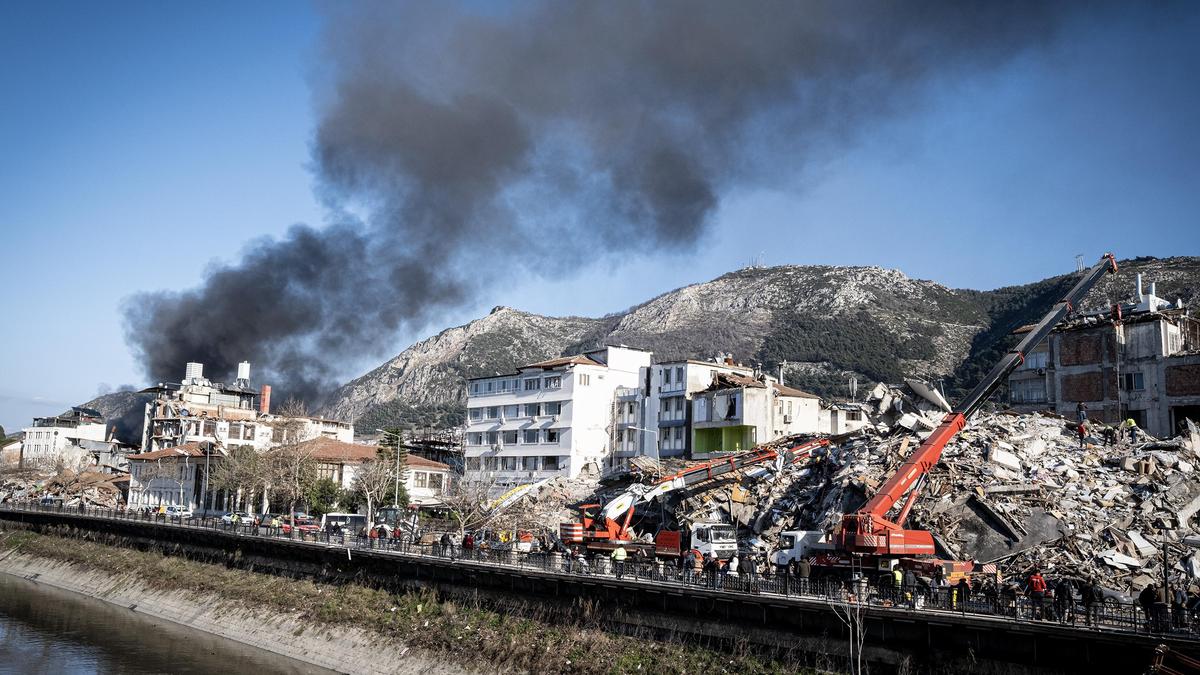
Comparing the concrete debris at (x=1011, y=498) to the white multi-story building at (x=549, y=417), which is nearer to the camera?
the concrete debris at (x=1011, y=498)

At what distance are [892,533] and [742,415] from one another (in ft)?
145

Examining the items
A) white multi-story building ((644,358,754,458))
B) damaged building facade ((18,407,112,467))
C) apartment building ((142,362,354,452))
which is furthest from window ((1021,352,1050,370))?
damaged building facade ((18,407,112,467))

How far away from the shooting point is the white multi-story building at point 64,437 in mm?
165125

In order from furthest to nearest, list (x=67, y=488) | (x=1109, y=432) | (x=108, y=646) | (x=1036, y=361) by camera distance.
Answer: (x=67, y=488)
(x=1036, y=361)
(x=1109, y=432)
(x=108, y=646)

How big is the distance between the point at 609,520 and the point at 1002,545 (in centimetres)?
1969

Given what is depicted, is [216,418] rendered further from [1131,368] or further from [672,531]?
[1131,368]

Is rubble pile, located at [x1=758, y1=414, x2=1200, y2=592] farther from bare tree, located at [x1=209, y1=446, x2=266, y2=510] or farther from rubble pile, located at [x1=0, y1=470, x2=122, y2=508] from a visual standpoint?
rubble pile, located at [x1=0, y1=470, x2=122, y2=508]

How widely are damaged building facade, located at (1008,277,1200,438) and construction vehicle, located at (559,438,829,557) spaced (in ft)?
75.0

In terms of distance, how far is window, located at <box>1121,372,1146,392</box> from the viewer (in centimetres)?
6794

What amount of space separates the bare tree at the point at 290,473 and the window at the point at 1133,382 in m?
68.4

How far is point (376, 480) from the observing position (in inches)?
3359

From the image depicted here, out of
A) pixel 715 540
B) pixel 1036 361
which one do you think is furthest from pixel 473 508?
pixel 1036 361

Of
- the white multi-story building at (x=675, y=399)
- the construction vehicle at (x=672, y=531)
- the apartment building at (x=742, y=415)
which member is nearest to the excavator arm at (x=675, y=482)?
the construction vehicle at (x=672, y=531)

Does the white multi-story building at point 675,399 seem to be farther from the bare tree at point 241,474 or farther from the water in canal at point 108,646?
the water in canal at point 108,646
